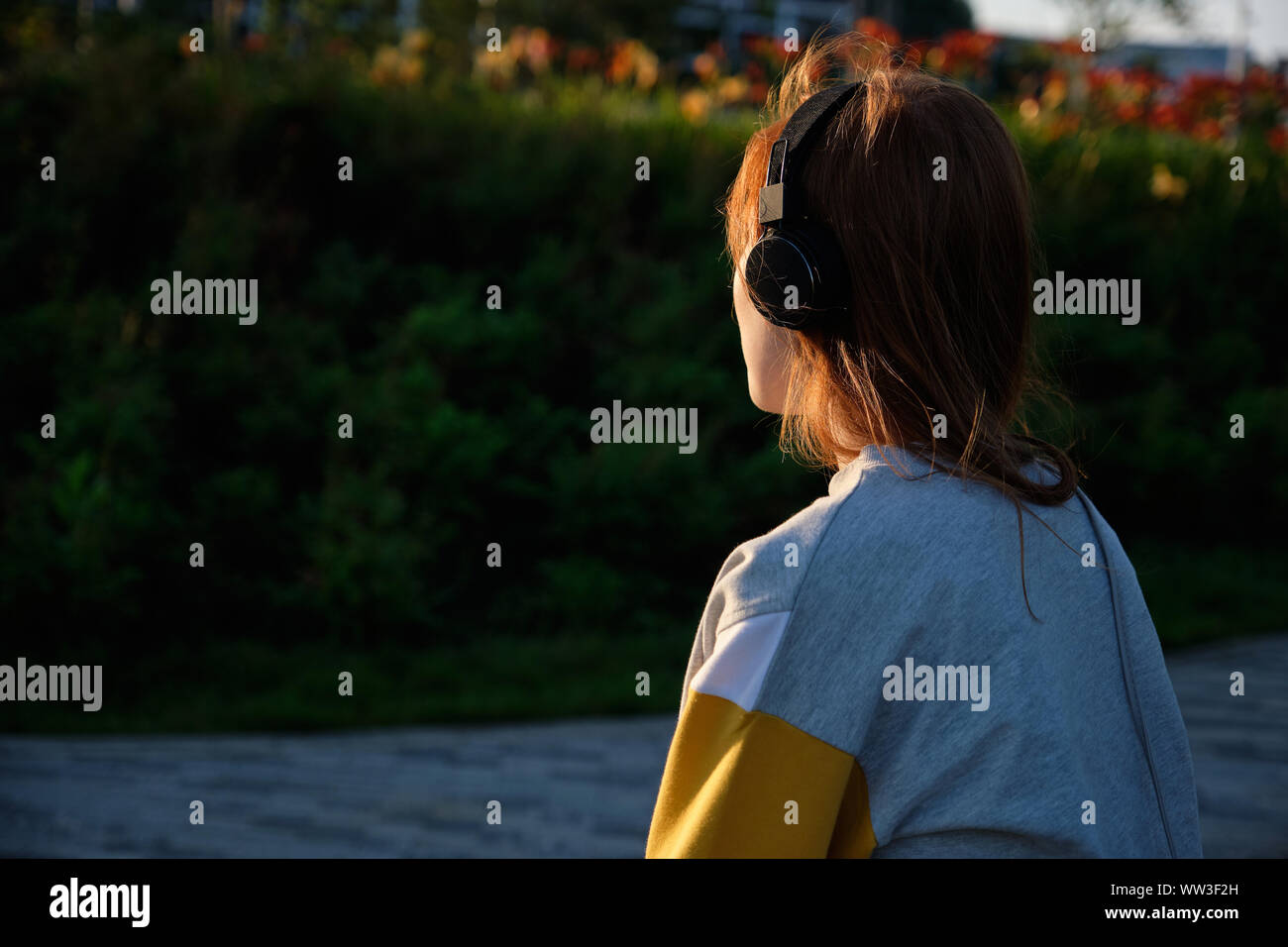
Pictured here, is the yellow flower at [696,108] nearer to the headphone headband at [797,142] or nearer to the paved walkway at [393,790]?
the paved walkway at [393,790]

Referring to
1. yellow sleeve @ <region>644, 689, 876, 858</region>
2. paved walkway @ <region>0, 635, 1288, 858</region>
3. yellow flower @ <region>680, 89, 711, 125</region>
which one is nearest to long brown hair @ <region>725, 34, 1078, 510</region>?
yellow sleeve @ <region>644, 689, 876, 858</region>

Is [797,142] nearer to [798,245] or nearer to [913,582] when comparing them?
[798,245]

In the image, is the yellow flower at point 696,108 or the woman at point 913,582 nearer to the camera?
the woman at point 913,582

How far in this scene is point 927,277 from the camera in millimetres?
1148

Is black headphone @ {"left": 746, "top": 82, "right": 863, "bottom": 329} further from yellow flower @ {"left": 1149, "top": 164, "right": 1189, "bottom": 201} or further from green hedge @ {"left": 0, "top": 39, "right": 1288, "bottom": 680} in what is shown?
yellow flower @ {"left": 1149, "top": 164, "right": 1189, "bottom": 201}

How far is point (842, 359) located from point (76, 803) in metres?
4.03

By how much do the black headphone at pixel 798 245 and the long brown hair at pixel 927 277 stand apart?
15 millimetres

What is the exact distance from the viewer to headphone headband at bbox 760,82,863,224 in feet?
3.92

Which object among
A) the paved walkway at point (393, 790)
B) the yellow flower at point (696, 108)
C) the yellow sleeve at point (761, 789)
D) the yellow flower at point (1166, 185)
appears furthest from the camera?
the yellow flower at point (1166, 185)

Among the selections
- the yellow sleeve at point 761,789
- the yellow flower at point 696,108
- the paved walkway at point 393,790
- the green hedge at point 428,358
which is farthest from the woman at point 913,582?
the yellow flower at point 696,108

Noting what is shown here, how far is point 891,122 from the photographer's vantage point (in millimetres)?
1147

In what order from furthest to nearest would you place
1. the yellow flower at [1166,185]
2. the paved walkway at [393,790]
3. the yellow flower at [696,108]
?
1. the yellow flower at [1166,185]
2. the yellow flower at [696,108]
3. the paved walkway at [393,790]

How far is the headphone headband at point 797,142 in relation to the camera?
119 centimetres

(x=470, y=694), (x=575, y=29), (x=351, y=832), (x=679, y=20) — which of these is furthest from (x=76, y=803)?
(x=679, y=20)
